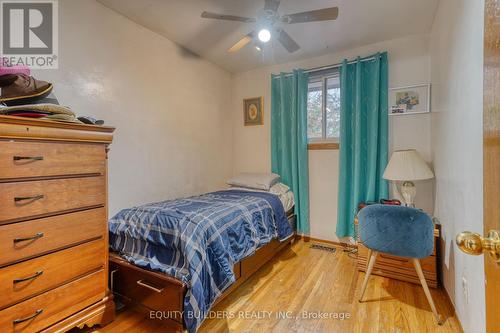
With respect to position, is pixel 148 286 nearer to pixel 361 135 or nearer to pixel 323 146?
pixel 323 146

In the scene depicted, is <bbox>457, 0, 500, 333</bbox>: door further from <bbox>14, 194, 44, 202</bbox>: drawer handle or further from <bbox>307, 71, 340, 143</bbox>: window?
<bbox>307, 71, 340, 143</bbox>: window

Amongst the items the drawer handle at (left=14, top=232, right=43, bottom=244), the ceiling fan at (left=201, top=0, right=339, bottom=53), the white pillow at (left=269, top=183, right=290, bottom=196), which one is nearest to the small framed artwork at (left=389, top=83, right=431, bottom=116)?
the ceiling fan at (left=201, top=0, right=339, bottom=53)

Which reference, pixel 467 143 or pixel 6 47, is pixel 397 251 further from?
pixel 6 47

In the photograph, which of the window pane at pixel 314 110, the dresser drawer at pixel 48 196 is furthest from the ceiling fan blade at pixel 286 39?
the dresser drawer at pixel 48 196

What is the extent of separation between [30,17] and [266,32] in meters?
1.80

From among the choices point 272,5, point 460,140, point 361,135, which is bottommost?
point 460,140

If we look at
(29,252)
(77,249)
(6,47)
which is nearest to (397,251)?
(77,249)

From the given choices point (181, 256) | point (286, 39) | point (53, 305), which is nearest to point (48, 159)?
point (53, 305)

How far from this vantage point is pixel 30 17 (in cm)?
180

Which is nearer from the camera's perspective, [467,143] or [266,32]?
[467,143]

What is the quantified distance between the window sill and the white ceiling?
1153 mm

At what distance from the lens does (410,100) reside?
2629 millimetres

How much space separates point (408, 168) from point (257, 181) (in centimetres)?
164

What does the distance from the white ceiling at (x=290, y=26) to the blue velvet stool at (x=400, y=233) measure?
182cm
